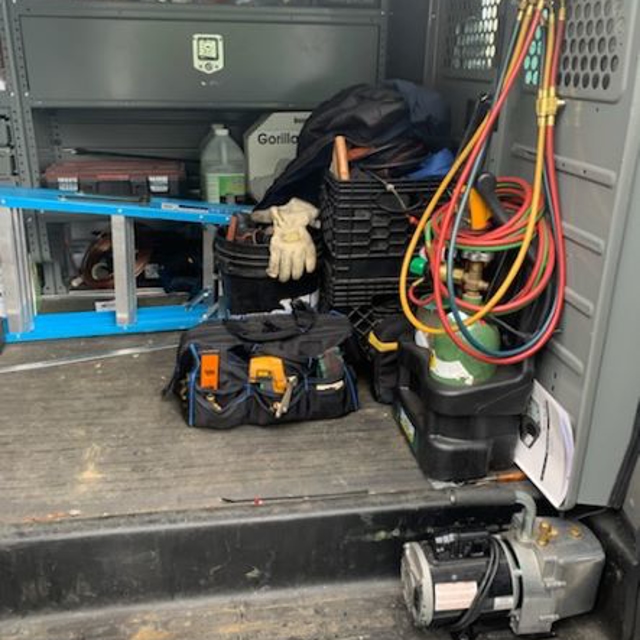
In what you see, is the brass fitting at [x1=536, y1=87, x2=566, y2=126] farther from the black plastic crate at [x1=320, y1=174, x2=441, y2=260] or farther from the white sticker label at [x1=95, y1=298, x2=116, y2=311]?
the white sticker label at [x1=95, y1=298, x2=116, y2=311]

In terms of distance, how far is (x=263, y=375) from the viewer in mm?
1865

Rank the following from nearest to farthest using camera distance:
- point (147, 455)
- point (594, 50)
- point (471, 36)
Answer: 1. point (594, 50)
2. point (147, 455)
3. point (471, 36)

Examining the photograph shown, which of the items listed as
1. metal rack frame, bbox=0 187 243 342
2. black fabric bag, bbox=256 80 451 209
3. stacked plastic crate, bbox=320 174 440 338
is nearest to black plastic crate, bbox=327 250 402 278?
stacked plastic crate, bbox=320 174 440 338

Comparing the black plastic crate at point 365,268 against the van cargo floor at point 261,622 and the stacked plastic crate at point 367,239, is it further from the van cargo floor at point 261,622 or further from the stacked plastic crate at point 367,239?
the van cargo floor at point 261,622

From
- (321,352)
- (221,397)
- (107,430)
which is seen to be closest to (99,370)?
(107,430)

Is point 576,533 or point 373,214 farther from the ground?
point 373,214

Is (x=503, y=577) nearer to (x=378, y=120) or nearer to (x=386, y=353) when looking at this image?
(x=386, y=353)

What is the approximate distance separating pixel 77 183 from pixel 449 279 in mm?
1816

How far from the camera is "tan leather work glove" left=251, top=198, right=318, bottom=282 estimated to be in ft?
7.14

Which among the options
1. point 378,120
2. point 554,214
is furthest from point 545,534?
point 378,120

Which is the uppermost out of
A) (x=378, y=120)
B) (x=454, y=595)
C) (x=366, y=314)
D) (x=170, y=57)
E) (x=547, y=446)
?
(x=170, y=57)

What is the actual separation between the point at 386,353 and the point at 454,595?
0.72 meters

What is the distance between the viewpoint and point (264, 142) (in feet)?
9.32

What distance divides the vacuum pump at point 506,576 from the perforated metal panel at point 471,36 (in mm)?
1260
